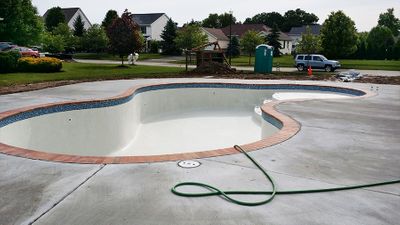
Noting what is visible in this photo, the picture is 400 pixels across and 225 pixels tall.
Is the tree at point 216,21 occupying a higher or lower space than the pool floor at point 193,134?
higher

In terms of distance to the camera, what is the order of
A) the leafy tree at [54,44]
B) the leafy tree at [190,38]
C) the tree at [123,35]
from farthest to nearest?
the leafy tree at [190,38]
the leafy tree at [54,44]
the tree at [123,35]

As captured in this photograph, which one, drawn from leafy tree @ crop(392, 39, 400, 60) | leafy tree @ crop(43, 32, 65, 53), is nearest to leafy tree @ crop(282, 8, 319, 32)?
leafy tree @ crop(392, 39, 400, 60)

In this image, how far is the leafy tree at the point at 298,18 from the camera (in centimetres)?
11662

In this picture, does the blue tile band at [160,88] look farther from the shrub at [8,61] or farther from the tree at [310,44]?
the tree at [310,44]

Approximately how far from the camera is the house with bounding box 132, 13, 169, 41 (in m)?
77.8

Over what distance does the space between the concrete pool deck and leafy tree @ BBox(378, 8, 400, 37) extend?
103 meters

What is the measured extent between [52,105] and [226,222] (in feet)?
26.6

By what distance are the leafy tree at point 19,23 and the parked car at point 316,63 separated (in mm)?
29735

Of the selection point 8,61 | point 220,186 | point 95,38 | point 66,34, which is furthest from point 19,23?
point 220,186

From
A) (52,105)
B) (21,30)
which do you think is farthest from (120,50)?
(52,105)

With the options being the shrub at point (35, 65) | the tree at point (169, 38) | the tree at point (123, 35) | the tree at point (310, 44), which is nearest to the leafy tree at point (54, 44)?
the tree at point (123, 35)

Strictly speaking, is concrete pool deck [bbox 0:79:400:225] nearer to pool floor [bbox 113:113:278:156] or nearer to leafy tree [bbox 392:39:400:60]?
pool floor [bbox 113:113:278:156]

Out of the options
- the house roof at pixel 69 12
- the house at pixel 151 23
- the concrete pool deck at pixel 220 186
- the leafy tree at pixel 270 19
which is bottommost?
the concrete pool deck at pixel 220 186

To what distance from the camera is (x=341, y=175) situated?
190 inches
